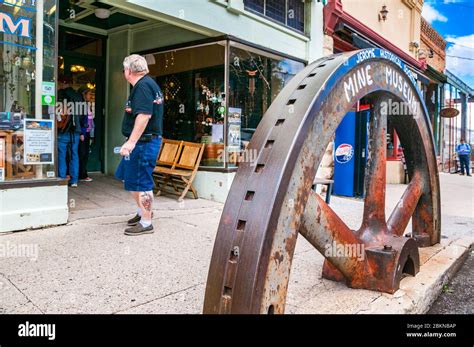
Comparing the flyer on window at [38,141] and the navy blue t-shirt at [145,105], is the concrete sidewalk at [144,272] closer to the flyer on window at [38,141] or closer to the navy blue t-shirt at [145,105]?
the flyer on window at [38,141]

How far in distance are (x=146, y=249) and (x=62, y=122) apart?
12.3 feet

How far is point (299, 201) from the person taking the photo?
192 centimetres

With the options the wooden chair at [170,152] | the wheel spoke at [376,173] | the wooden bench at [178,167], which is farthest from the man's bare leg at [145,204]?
the wooden chair at [170,152]

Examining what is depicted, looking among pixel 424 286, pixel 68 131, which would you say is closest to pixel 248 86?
pixel 68 131

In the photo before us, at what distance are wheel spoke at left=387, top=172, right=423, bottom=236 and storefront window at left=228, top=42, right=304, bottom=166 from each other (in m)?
3.80

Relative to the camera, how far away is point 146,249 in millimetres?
4090

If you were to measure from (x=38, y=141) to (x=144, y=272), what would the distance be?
7.71 feet

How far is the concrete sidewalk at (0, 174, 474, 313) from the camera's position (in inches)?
109

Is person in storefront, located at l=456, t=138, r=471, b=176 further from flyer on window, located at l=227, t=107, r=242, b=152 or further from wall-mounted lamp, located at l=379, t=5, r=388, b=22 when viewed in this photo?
flyer on window, located at l=227, t=107, r=242, b=152

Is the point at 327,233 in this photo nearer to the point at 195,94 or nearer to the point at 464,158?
the point at 195,94

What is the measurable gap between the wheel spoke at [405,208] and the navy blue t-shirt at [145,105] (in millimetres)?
2655

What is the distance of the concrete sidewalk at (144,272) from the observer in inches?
109

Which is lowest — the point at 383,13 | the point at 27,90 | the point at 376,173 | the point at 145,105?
the point at 376,173
